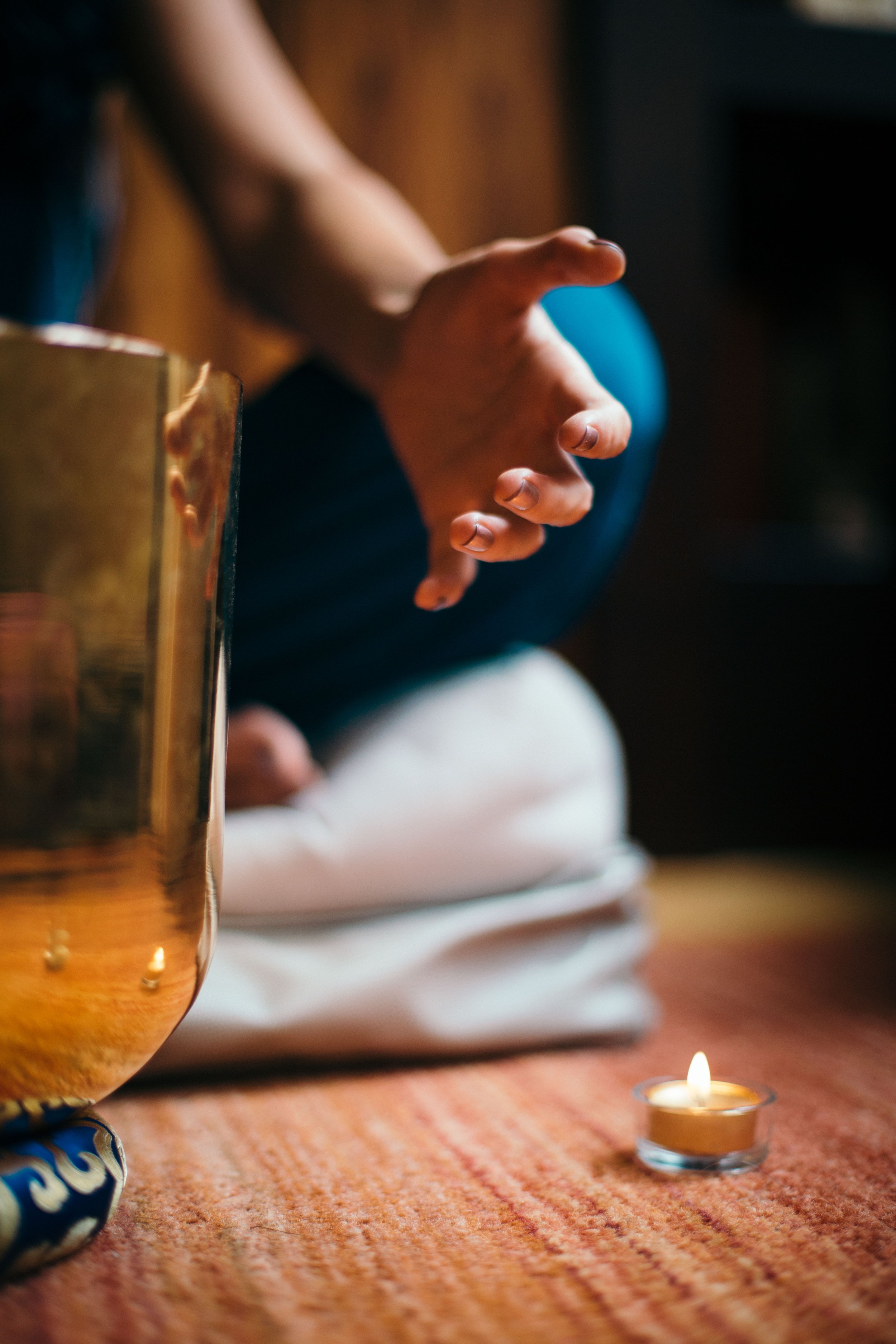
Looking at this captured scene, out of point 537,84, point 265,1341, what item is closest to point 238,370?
point 537,84

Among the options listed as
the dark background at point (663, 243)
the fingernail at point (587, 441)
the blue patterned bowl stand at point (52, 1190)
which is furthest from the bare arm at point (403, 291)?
the dark background at point (663, 243)

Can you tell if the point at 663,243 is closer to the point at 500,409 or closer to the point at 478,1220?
the point at 500,409

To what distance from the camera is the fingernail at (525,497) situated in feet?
1.18

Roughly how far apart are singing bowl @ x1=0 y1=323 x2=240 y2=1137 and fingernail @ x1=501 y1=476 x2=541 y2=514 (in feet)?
0.31

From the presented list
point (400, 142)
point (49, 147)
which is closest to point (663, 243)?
point (400, 142)

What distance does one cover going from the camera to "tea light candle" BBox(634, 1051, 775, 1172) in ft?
1.47

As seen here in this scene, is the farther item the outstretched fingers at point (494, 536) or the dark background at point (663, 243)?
the dark background at point (663, 243)

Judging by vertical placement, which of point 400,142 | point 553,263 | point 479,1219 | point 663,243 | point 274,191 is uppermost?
point 400,142

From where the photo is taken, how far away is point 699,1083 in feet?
1.51

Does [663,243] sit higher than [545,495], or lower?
higher

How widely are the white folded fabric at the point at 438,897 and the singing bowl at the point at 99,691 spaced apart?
0.24 metres

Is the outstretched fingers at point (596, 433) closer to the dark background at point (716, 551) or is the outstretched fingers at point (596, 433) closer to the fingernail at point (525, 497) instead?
the fingernail at point (525, 497)

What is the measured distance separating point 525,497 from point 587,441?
3 centimetres

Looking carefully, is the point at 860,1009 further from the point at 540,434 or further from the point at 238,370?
the point at 238,370
